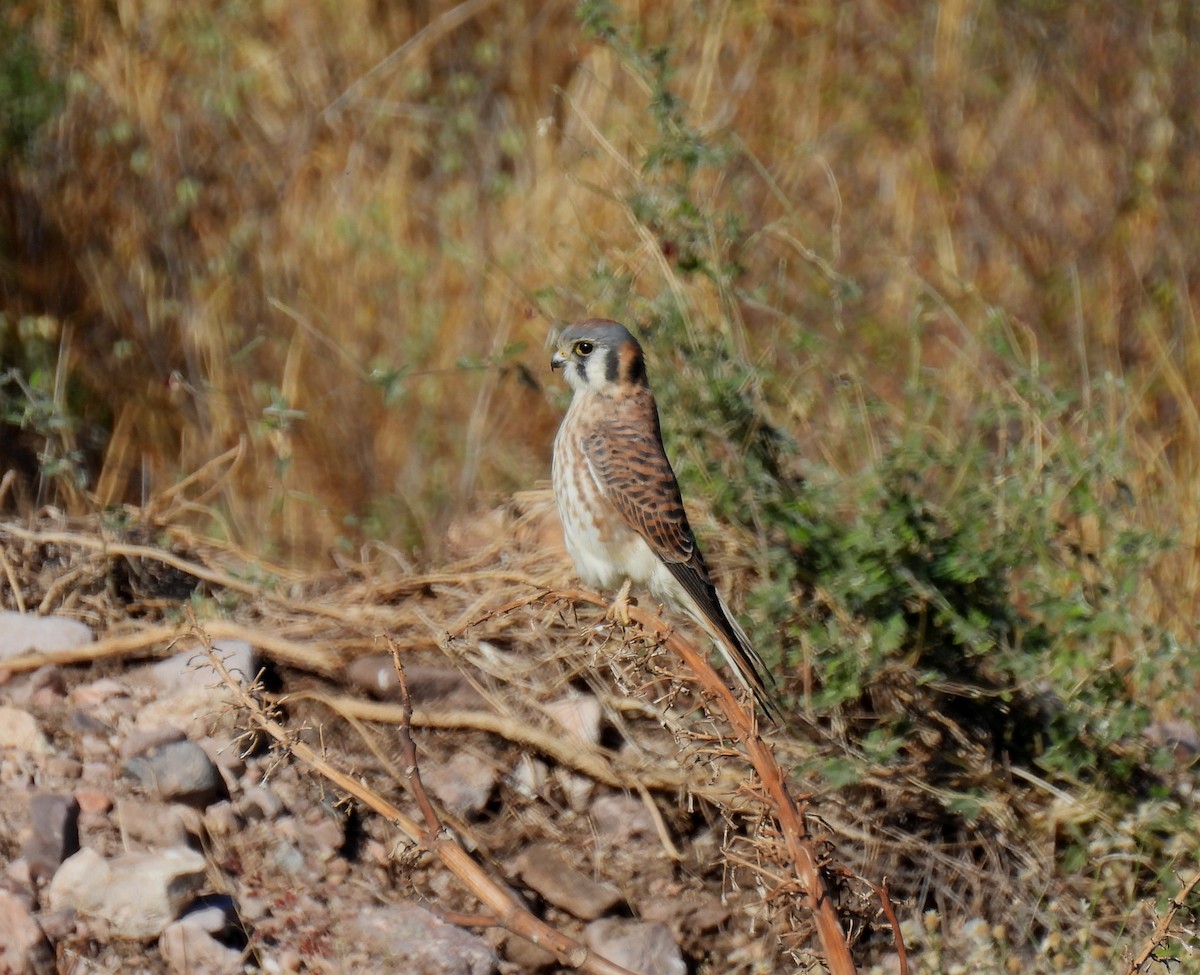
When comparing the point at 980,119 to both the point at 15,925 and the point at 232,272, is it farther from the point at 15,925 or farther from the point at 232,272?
the point at 15,925

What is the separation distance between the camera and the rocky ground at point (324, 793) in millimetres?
2758

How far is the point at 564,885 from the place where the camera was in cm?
308

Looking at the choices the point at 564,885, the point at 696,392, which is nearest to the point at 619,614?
the point at 564,885

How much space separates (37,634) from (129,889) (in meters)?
0.97

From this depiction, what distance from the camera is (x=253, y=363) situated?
4.83 metres

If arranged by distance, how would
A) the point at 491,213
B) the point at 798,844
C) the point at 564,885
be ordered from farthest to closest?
the point at 491,213 → the point at 564,885 → the point at 798,844

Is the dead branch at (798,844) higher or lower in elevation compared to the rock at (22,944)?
higher

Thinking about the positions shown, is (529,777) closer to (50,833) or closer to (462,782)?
(462,782)

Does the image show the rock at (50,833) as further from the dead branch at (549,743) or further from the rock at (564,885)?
the rock at (564,885)

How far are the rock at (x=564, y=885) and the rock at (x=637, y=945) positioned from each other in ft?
0.12

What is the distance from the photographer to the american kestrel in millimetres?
3186

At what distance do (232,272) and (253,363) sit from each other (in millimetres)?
319

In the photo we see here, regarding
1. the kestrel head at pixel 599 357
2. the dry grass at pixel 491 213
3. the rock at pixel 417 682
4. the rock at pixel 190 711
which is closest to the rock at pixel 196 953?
the rock at pixel 190 711

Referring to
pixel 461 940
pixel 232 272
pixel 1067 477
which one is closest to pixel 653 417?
pixel 1067 477
